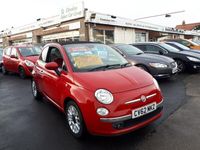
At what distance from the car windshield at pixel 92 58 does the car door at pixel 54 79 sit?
253 millimetres

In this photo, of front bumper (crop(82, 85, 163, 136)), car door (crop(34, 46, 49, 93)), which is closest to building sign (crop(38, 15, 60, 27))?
car door (crop(34, 46, 49, 93))

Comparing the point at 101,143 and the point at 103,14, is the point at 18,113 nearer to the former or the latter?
the point at 101,143

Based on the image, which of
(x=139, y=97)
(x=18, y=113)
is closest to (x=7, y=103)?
(x=18, y=113)

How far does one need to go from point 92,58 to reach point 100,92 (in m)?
1.20

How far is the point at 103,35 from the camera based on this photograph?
775 inches

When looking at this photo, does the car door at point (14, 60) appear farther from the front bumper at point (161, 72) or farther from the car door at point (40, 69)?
the front bumper at point (161, 72)

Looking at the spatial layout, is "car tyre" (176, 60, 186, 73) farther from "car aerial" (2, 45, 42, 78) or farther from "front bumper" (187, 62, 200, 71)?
"car aerial" (2, 45, 42, 78)

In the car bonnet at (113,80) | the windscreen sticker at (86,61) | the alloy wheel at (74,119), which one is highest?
the windscreen sticker at (86,61)

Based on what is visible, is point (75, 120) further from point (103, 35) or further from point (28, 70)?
point (103, 35)

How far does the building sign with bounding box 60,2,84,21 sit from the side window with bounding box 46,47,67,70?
13.2m

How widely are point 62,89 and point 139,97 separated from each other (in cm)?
147

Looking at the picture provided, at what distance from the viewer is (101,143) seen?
135 inches

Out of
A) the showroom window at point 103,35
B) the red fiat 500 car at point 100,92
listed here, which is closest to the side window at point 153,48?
the red fiat 500 car at point 100,92

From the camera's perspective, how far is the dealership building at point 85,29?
18.0 meters
